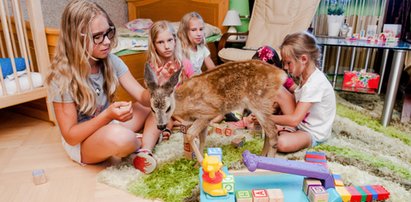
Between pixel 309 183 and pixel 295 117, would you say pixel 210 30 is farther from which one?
pixel 309 183

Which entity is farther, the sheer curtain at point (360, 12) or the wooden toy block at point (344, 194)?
the sheer curtain at point (360, 12)

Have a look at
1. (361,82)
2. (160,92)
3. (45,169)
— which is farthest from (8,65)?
(361,82)

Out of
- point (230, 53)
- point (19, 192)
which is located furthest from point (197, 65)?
point (19, 192)

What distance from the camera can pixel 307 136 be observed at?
1960 millimetres

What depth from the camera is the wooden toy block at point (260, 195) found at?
1221 mm

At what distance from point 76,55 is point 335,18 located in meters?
3.10

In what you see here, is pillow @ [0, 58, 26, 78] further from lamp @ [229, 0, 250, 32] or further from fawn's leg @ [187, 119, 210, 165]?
lamp @ [229, 0, 250, 32]

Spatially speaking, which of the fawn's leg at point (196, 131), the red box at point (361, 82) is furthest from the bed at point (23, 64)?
the red box at point (361, 82)

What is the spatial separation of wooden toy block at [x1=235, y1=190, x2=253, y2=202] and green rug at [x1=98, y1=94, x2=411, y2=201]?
1.00ft

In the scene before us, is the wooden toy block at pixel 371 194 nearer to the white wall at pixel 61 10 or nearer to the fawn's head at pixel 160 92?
the fawn's head at pixel 160 92

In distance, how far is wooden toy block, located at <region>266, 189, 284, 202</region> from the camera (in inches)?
48.4

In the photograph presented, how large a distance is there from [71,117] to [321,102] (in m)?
1.50

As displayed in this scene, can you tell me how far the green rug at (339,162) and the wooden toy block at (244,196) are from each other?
31 cm

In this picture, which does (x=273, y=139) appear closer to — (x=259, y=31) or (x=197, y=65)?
(x=197, y=65)
